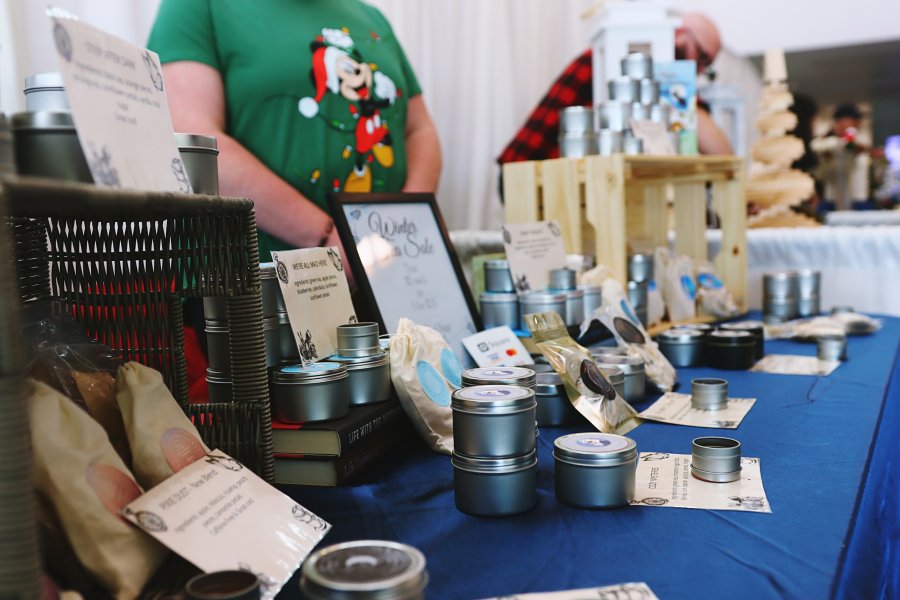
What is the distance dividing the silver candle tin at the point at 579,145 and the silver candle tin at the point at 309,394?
0.97 m

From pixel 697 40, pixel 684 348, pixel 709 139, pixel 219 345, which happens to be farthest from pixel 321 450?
pixel 697 40

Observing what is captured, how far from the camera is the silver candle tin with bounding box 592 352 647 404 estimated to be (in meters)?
1.08

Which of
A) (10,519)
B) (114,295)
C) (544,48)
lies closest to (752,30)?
(544,48)

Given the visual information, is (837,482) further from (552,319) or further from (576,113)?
(576,113)

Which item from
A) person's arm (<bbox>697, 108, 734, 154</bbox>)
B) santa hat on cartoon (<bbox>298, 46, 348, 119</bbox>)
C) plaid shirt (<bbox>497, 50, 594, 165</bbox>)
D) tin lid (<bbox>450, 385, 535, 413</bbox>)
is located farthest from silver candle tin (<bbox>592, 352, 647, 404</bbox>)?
person's arm (<bbox>697, 108, 734, 154</bbox>)

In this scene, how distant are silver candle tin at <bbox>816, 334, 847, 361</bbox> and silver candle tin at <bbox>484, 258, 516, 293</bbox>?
0.58m

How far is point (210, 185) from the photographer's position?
2.26ft

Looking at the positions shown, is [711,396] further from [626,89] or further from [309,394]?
[626,89]

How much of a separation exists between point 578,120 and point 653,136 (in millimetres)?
218

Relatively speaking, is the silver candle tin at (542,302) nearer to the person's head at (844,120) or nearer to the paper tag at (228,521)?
the paper tag at (228,521)

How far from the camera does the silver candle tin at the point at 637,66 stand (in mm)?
1771

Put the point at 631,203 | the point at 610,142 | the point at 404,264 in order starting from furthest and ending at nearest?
1. the point at 631,203
2. the point at 610,142
3. the point at 404,264

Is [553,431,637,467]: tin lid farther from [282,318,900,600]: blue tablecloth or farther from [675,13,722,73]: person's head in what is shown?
[675,13,722,73]: person's head

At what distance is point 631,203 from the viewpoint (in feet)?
7.06
